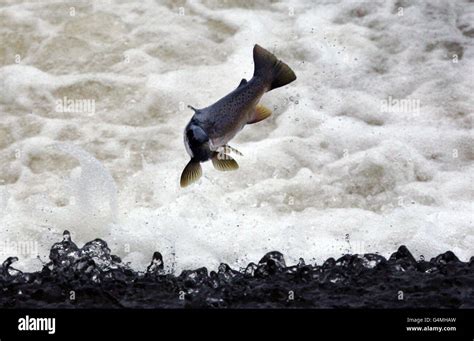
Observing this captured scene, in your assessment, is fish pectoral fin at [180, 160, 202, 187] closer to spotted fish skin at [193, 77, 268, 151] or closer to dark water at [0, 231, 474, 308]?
spotted fish skin at [193, 77, 268, 151]

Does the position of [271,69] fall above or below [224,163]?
above

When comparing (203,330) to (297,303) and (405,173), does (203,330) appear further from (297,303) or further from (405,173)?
(405,173)

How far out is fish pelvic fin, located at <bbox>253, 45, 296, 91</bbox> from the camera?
10.7 feet

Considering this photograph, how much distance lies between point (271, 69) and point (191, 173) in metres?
0.48

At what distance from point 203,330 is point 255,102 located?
729mm

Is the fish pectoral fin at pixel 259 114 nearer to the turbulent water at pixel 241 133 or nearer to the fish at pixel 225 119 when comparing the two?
the fish at pixel 225 119

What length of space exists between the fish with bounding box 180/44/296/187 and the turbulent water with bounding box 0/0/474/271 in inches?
34.7

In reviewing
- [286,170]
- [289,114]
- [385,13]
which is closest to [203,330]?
[286,170]

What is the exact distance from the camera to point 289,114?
529cm

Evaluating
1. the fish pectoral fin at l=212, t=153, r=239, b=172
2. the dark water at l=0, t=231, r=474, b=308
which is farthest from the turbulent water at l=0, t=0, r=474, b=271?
the fish pectoral fin at l=212, t=153, r=239, b=172

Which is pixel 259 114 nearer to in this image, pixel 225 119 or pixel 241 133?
pixel 225 119

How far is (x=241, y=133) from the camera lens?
517cm

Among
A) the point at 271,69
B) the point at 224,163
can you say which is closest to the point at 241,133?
the point at 271,69

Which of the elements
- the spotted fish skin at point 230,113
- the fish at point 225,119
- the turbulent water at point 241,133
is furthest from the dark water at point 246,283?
the spotted fish skin at point 230,113
